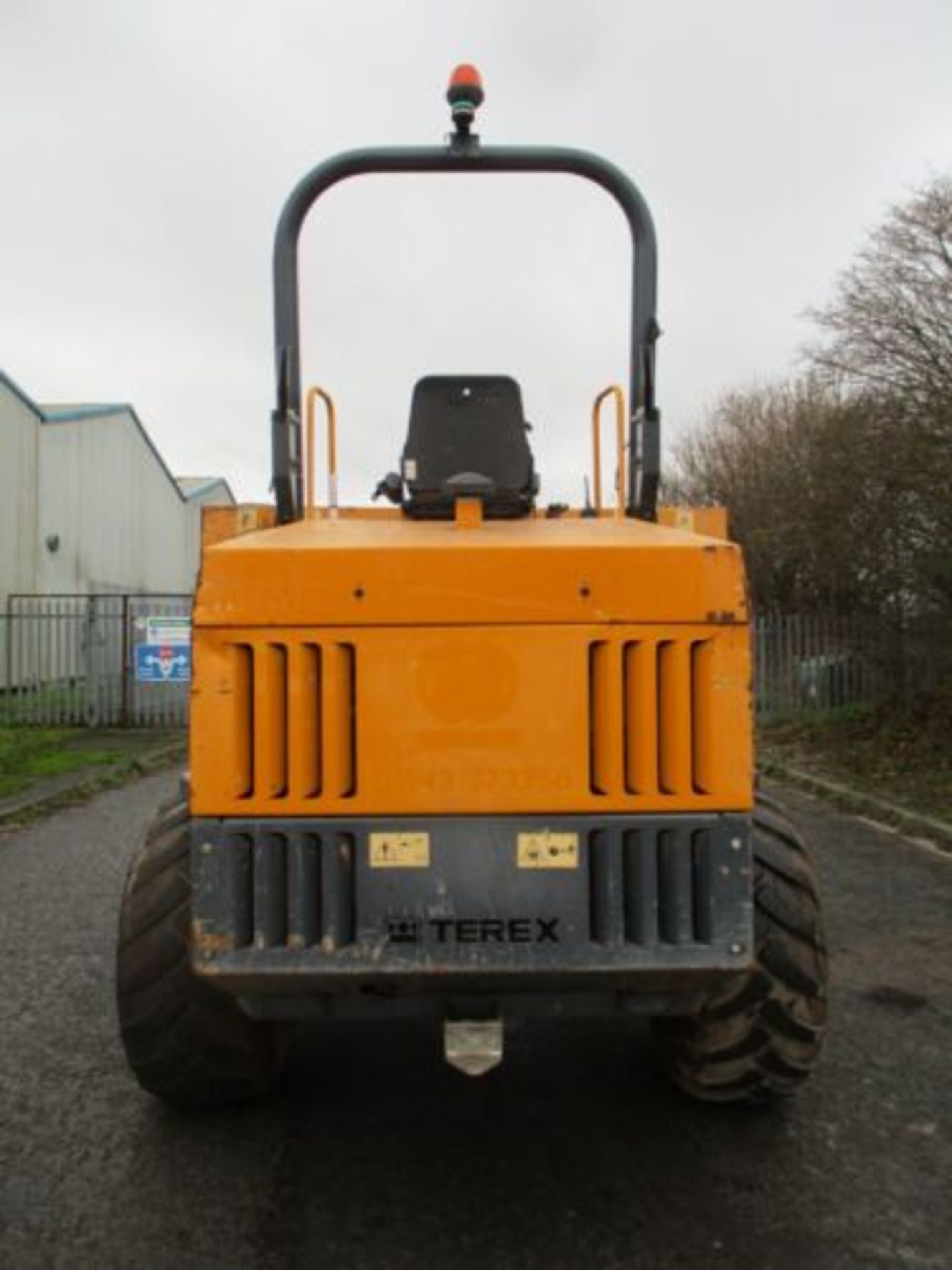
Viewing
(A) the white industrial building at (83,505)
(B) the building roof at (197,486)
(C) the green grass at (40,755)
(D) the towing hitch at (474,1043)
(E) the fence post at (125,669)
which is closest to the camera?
(D) the towing hitch at (474,1043)

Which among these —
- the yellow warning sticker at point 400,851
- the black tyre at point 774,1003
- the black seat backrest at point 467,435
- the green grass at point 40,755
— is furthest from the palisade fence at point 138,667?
the yellow warning sticker at point 400,851

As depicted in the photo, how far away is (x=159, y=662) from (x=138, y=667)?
0.33m

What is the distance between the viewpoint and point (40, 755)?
46.0ft

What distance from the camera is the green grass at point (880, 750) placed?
10234 mm

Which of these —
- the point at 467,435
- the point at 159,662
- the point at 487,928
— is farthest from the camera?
the point at 159,662

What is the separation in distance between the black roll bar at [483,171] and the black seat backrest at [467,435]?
0.51 meters

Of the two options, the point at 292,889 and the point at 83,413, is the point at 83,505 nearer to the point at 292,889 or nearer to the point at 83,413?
the point at 83,413

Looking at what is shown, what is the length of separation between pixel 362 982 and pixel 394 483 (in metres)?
2.33

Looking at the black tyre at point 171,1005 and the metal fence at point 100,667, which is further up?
the metal fence at point 100,667

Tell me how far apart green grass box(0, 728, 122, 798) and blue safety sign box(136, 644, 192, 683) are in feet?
4.02

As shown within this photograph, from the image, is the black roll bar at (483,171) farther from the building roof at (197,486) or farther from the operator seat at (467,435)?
the building roof at (197,486)

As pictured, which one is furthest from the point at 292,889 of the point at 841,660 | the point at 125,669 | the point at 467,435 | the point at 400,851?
the point at 125,669

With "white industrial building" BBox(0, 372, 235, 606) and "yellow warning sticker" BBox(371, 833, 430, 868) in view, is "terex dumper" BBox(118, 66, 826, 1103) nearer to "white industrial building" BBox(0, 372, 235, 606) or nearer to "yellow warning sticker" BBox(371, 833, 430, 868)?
"yellow warning sticker" BBox(371, 833, 430, 868)

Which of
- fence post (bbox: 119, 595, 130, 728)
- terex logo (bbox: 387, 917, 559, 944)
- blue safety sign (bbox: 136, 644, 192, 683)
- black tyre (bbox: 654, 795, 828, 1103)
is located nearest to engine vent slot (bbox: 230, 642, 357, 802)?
terex logo (bbox: 387, 917, 559, 944)
